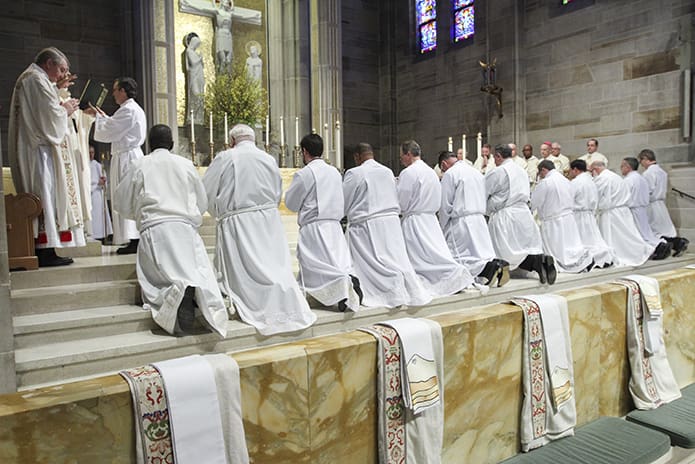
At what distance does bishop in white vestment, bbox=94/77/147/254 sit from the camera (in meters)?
5.96

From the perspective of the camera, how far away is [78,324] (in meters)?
4.30

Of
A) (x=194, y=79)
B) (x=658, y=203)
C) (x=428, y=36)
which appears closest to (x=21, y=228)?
(x=194, y=79)

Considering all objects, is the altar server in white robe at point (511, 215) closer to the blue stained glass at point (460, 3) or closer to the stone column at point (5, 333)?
the stone column at point (5, 333)

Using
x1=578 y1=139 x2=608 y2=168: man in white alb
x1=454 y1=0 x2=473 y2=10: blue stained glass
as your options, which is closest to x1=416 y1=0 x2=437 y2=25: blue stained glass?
x1=454 y1=0 x2=473 y2=10: blue stained glass

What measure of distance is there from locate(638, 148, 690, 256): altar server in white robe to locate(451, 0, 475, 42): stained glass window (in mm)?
6105

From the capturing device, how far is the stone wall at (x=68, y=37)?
10625 mm

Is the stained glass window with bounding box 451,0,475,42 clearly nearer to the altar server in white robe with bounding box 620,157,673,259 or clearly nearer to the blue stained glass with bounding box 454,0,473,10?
the blue stained glass with bounding box 454,0,473,10

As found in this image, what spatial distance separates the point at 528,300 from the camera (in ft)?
11.8

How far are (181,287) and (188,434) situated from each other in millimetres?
2172

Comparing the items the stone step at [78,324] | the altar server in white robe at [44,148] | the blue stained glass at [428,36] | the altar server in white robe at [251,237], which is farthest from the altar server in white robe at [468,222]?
the blue stained glass at [428,36]

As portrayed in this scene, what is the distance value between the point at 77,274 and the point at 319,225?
2.18 meters

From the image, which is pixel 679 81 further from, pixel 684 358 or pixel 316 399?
pixel 316 399

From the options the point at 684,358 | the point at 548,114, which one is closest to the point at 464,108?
the point at 548,114

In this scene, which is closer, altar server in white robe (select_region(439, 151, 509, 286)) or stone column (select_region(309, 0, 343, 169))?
altar server in white robe (select_region(439, 151, 509, 286))
